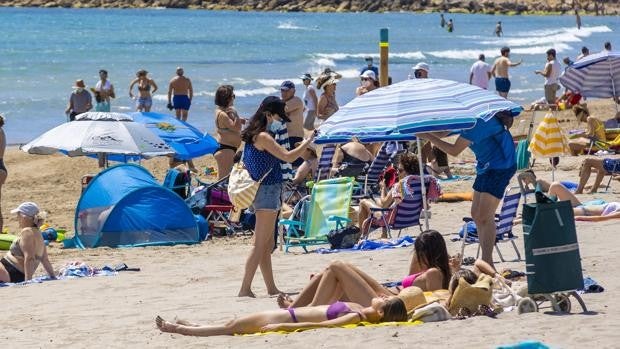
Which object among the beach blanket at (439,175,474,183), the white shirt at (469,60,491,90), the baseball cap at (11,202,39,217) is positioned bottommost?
the beach blanket at (439,175,474,183)

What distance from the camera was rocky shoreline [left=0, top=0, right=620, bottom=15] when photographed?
106875 mm

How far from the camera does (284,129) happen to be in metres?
10.8

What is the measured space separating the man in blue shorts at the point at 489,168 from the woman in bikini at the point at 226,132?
12.0 ft

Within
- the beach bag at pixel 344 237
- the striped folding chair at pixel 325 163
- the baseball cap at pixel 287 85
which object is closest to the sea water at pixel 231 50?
the striped folding chair at pixel 325 163

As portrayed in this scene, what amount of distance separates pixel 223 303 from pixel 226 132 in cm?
442

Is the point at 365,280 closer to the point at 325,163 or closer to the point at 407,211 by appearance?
the point at 407,211

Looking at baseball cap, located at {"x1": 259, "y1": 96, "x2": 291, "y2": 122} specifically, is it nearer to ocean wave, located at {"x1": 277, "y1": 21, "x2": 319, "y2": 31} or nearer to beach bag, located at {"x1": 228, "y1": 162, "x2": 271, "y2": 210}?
beach bag, located at {"x1": 228, "y1": 162, "x2": 271, "y2": 210}

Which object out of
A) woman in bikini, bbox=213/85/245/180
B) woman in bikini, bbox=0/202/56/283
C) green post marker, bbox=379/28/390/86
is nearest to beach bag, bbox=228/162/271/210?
woman in bikini, bbox=0/202/56/283

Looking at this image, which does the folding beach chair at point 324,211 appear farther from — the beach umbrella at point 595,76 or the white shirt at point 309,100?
the beach umbrella at point 595,76

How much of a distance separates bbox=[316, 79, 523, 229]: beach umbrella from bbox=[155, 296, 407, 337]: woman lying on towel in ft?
4.79

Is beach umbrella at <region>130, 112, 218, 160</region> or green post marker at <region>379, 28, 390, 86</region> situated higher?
green post marker at <region>379, 28, 390, 86</region>

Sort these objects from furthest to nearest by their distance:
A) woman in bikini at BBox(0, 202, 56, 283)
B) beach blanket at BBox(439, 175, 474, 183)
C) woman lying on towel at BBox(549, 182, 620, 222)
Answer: beach blanket at BBox(439, 175, 474, 183)
woman lying on towel at BBox(549, 182, 620, 222)
woman in bikini at BBox(0, 202, 56, 283)

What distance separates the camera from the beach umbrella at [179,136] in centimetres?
1410

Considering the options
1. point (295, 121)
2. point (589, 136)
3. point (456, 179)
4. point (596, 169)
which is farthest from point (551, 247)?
point (589, 136)
